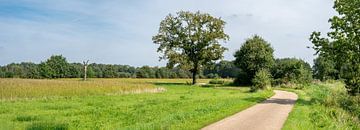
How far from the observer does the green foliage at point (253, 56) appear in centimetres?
7000

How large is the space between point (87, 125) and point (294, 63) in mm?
56098

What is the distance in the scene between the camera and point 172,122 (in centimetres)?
1745

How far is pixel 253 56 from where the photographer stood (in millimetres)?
69875

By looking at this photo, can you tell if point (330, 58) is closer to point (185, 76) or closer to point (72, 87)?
point (72, 87)

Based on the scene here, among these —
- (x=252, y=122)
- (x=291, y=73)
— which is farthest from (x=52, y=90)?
(x=291, y=73)

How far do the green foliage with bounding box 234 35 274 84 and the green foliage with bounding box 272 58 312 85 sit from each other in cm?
168

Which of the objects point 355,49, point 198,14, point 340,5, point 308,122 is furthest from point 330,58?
point 198,14

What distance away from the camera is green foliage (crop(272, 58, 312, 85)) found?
67.1 meters

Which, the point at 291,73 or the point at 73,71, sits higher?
the point at 73,71

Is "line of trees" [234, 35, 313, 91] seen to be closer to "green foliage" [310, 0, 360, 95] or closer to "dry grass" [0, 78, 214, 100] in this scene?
"dry grass" [0, 78, 214, 100]

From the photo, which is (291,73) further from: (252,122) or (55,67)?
(55,67)

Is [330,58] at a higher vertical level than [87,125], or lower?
higher

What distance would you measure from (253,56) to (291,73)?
262 inches

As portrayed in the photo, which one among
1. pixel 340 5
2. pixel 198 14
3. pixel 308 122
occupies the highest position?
pixel 198 14
